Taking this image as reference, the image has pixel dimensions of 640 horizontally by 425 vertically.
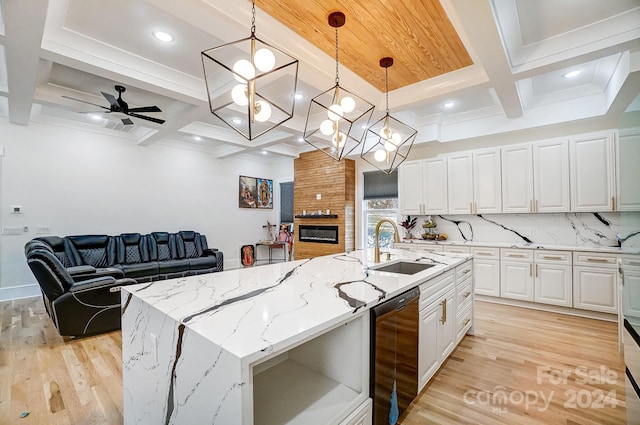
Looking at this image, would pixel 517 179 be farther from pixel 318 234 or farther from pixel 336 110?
pixel 318 234

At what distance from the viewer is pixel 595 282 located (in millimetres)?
3668

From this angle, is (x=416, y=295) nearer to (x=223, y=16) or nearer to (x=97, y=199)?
(x=223, y=16)

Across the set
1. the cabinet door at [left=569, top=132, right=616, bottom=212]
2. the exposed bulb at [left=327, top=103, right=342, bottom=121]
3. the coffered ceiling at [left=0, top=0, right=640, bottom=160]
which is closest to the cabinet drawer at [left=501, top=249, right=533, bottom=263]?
the cabinet door at [left=569, top=132, right=616, bottom=212]

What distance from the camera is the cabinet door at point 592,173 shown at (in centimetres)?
375

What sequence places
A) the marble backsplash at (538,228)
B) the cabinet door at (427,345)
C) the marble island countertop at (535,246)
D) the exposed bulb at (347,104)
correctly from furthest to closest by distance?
1. the marble backsplash at (538,228)
2. the marble island countertop at (535,246)
3. the exposed bulb at (347,104)
4. the cabinet door at (427,345)

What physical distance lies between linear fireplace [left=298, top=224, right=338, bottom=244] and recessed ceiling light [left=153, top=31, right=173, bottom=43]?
453cm

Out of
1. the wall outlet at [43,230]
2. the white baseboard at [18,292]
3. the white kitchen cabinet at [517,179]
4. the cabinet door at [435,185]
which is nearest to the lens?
the white kitchen cabinet at [517,179]

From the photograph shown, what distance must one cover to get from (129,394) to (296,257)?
549 centimetres

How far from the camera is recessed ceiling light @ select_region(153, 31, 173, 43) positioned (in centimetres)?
272

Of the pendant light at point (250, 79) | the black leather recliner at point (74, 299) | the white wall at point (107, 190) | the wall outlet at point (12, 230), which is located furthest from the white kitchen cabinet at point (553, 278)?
the wall outlet at point (12, 230)

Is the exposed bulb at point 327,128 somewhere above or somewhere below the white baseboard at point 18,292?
above

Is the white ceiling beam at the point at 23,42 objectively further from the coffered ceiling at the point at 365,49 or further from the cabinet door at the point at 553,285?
the cabinet door at the point at 553,285

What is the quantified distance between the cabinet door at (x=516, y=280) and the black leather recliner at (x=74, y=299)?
5.12 m

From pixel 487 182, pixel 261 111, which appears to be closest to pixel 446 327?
pixel 261 111
